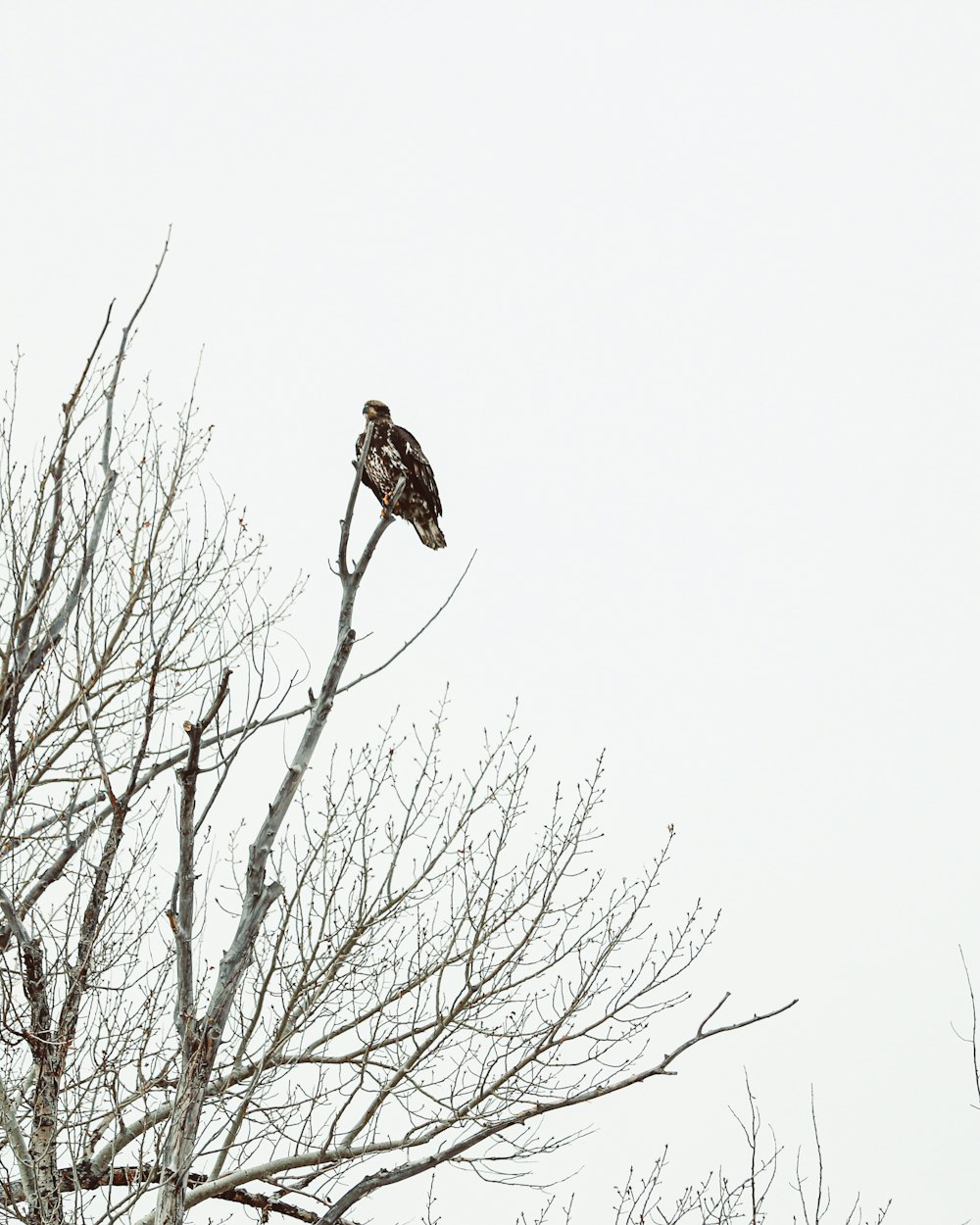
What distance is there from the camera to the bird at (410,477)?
7582 millimetres

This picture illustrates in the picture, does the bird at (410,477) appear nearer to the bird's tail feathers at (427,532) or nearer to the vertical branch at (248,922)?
the bird's tail feathers at (427,532)

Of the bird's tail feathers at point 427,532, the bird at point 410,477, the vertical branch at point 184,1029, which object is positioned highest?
the bird at point 410,477

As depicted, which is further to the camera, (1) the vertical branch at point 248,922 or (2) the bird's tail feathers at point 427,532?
(2) the bird's tail feathers at point 427,532

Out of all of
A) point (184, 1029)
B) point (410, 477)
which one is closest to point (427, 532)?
point (410, 477)

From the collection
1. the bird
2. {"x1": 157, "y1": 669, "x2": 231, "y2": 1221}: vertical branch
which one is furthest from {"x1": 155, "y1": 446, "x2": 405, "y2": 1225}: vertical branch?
the bird

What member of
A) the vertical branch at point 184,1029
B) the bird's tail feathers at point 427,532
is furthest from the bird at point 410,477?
the vertical branch at point 184,1029

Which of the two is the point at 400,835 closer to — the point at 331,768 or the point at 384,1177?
the point at 331,768

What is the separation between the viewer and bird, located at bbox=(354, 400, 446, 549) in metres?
7.58

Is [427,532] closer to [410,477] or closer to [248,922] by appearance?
[410,477]

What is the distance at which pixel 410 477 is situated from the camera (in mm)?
7566

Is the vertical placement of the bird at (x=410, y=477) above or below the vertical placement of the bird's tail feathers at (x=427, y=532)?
above

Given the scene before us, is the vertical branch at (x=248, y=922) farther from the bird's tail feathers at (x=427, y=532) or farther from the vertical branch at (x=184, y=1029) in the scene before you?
the bird's tail feathers at (x=427, y=532)

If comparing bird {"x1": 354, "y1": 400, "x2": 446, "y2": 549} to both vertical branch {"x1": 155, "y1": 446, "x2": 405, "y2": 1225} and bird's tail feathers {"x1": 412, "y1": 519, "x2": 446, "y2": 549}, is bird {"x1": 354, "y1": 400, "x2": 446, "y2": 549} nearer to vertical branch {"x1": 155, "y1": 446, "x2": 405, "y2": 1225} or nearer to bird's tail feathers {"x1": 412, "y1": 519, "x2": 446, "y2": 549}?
bird's tail feathers {"x1": 412, "y1": 519, "x2": 446, "y2": 549}

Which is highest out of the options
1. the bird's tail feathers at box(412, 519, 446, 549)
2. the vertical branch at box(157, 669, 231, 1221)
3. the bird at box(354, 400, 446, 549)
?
the bird at box(354, 400, 446, 549)
